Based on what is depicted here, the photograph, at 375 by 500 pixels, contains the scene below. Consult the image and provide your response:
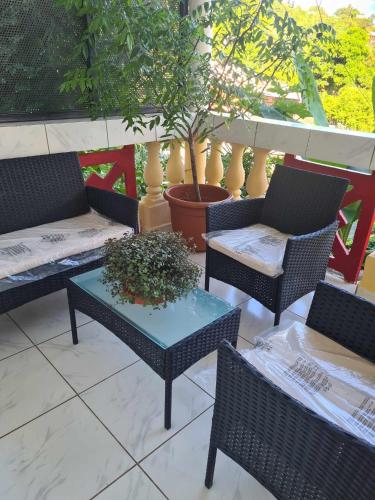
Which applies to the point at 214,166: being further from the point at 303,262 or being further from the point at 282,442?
the point at 282,442

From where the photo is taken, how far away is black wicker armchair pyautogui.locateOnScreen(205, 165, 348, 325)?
1.80 metres

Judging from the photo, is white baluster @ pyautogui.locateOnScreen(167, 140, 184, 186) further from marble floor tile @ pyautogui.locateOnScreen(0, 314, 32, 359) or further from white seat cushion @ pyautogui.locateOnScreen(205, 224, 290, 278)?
marble floor tile @ pyautogui.locateOnScreen(0, 314, 32, 359)

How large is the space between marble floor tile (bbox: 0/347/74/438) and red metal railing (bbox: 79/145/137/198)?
1.37 m

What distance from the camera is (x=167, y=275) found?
1426mm

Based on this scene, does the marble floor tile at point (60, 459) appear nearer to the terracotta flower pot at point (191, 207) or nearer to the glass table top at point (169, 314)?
the glass table top at point (169, 314)

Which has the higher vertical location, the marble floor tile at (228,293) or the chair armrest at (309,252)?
the chair armrest at (309,252)

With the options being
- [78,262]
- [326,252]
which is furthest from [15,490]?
[326,252]

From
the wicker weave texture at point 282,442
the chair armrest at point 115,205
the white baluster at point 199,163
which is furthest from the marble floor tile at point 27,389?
the white baluster at point 199,163

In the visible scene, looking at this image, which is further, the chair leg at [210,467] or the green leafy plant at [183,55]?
the green leafy plant at [183,55]

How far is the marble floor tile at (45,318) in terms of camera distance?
6.33 ft

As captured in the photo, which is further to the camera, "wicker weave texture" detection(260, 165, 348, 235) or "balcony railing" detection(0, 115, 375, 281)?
"balcony railing" detection(0, 115, 375, 281)

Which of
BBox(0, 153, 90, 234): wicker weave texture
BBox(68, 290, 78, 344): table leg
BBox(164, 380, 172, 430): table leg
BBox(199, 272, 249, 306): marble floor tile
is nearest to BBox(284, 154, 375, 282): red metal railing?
BBox(199, 272, 249, 306): marble floor tile

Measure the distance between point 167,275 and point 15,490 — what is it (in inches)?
35.5

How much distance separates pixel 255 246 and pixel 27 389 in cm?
133
